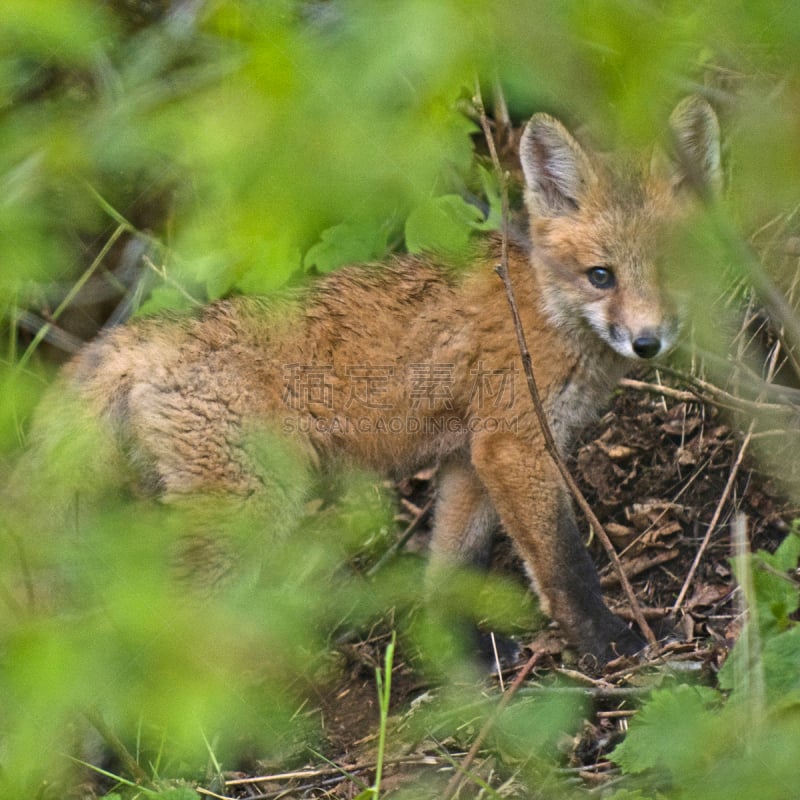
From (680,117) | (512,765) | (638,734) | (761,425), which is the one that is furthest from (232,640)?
(761,425)

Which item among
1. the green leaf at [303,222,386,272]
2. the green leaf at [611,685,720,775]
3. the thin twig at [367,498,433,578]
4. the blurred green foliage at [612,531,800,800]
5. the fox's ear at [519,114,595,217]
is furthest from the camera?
the thin twig at [367,498,433,578]

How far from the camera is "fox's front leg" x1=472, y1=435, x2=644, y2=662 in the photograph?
489cm

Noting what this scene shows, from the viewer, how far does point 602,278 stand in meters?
4.75

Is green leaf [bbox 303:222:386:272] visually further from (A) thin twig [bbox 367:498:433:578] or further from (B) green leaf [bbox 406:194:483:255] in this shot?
(A) thin twig [bbox 367:498:433:578]

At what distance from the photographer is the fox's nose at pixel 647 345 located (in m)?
4.46

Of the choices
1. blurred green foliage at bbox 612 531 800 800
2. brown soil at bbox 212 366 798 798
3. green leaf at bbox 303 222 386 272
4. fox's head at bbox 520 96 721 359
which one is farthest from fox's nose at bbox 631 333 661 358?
green leaf at bbox 303 222 386 272

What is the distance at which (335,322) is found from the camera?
5246mm

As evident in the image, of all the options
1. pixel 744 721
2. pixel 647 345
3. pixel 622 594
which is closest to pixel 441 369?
pixel 647 345

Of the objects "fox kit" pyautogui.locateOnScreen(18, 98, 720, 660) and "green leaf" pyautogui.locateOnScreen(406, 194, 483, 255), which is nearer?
"green leaf" pyautogui.locateOnScreen(406, 194, 483, 255)

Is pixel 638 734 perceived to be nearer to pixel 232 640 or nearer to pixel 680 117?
pixel 232 640

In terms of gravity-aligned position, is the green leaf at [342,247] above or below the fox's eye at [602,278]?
below

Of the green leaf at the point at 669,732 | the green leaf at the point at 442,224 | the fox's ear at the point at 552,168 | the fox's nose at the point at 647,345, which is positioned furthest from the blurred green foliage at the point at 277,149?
the fox's ear at the point at 552,168

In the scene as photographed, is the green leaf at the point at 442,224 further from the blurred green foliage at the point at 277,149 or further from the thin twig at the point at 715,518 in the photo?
→ the thin twig at the point at 715,518

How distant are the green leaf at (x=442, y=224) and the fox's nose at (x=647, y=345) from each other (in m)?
0.88
